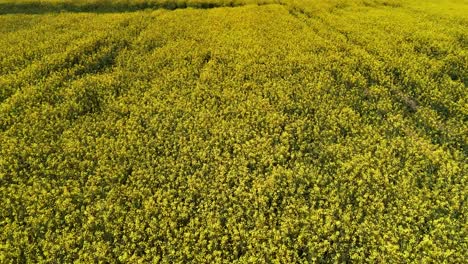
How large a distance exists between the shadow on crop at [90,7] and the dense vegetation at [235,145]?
6.83 m

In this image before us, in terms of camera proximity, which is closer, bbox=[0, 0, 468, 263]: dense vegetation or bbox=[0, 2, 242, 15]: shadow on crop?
bbox=[0, 0, 468, 263]: dense vegetation

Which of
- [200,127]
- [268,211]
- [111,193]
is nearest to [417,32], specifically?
[200,127]

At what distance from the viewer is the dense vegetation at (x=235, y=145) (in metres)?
10.2

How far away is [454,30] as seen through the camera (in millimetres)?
24047

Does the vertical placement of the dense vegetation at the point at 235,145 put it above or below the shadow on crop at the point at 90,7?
below

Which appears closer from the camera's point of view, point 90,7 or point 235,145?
point 235,145

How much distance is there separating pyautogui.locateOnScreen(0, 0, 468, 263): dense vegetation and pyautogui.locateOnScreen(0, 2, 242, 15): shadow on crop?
6.83 metres

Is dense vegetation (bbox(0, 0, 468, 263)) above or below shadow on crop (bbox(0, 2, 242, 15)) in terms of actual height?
below

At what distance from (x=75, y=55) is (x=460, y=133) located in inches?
814

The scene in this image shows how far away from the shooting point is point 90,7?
30969 millimetres

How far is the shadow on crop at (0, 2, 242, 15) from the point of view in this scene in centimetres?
3059

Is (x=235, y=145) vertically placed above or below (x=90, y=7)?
below

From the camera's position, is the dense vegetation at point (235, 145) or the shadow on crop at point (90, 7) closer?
the dense vegetation at point (235, 145)

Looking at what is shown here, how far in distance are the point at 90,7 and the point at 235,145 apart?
2440cm
